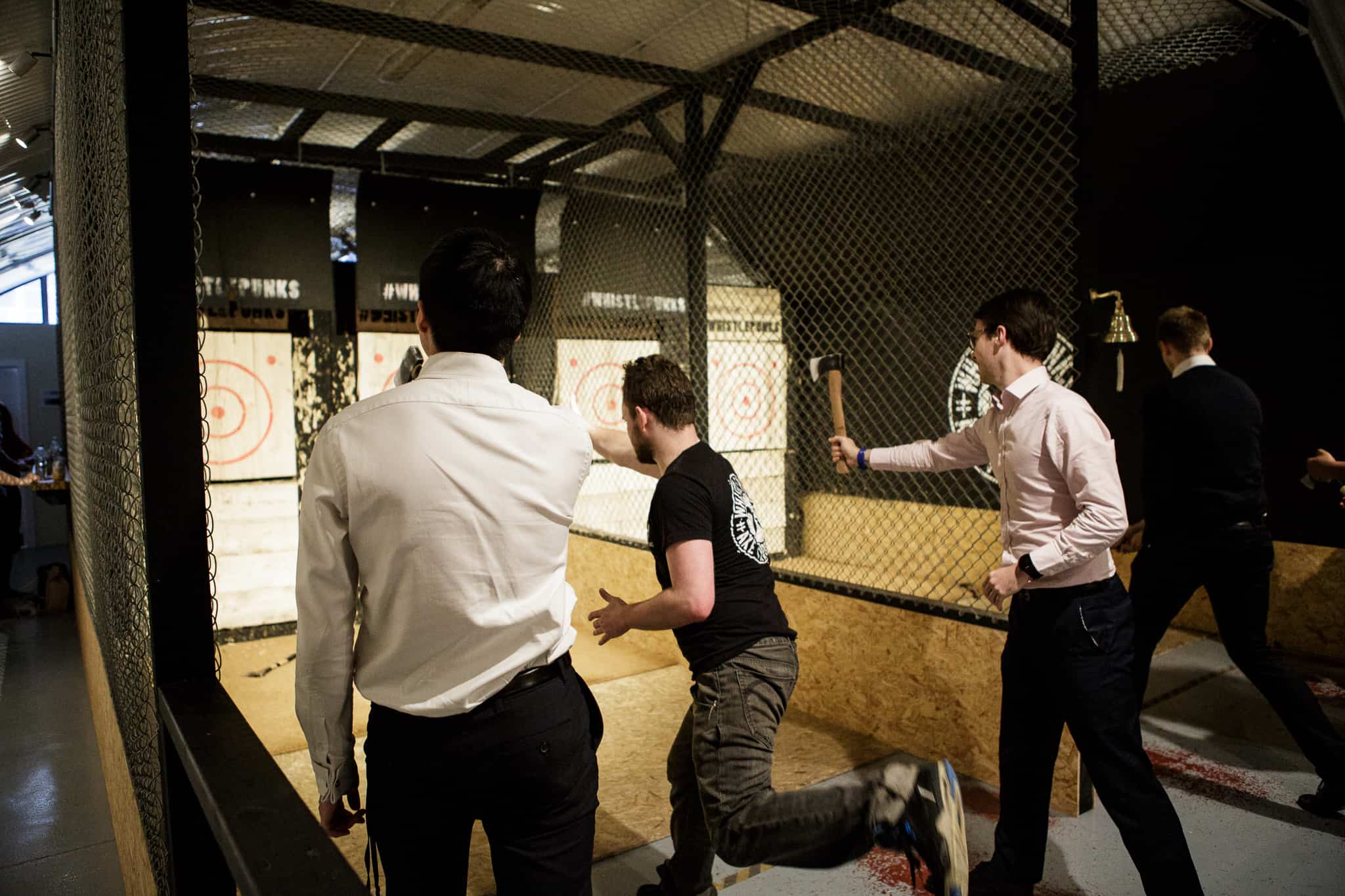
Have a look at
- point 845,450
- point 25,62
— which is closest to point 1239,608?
point 845,450

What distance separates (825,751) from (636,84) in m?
3.43

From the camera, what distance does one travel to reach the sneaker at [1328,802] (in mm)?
2490

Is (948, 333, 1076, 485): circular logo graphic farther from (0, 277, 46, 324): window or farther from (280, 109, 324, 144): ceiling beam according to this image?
(0, 277, 46, 324): window

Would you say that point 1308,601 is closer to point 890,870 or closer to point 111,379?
point 890,870

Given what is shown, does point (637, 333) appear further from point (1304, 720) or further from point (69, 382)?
point (1304, 720)

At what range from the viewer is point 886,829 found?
1533mm

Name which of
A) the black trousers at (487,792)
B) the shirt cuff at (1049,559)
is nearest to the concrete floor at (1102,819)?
the shirt cuff at (1049,559)

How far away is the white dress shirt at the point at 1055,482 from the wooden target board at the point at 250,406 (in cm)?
440

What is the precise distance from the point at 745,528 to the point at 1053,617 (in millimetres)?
753

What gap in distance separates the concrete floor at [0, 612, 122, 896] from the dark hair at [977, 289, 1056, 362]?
9.99 feet

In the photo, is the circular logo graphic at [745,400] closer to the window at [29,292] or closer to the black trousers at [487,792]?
the black trousers at [487,792]

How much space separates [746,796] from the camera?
1.73m

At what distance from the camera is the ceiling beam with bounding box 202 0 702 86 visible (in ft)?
10.6

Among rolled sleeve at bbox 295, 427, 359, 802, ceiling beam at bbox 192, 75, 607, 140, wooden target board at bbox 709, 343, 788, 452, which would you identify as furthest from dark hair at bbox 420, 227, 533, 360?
wooden target board at bbox 709, 343, 788, 452
